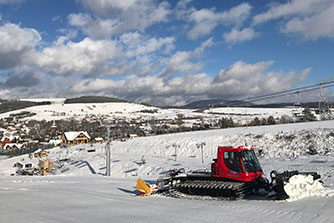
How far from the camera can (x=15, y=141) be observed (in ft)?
316

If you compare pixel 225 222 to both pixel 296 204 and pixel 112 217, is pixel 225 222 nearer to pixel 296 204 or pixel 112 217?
pixel 296 204

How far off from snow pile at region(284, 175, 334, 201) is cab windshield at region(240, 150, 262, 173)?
225 centimetres

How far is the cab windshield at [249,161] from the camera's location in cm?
1298

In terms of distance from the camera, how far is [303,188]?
11.0 metres

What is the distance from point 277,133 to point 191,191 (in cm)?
2628

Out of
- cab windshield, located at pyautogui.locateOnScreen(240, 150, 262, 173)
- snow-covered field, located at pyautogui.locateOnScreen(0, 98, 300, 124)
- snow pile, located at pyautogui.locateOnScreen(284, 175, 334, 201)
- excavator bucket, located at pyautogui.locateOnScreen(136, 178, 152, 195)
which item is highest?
snow-covered field, located at pyautogui.locateOnScreen(0, 98, 300, 124)

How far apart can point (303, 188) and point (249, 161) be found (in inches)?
107

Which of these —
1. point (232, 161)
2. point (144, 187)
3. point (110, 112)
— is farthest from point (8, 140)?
point (232, 161)

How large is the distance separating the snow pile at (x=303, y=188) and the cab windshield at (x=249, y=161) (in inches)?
88.5

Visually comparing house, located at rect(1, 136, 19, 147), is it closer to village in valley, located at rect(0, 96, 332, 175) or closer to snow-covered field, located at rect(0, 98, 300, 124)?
village in valley, located at rect(0, 96, 332, 175)

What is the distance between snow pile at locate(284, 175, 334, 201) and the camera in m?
10.9

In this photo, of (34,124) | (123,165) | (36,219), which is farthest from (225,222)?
(34,124)

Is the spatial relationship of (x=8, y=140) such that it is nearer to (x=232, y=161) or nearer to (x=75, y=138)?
(x=75, y=138)

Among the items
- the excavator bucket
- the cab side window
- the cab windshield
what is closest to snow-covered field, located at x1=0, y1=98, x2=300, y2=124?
the excavator bucket
